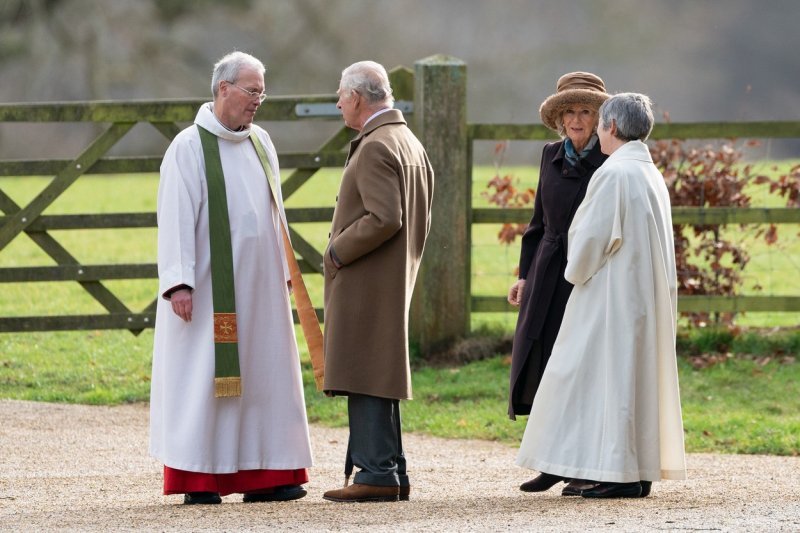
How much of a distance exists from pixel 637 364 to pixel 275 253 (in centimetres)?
153

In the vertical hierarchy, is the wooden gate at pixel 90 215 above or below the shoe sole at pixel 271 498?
above

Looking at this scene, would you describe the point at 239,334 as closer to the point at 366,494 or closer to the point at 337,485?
the point at 366,494

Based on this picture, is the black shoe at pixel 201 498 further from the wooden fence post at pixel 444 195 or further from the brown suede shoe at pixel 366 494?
the wooden fence post at pixel 444 195

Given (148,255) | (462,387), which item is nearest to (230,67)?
(462,387)

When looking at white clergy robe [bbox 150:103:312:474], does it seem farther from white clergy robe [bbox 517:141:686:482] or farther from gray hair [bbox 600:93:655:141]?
gray hair [bbox 600:93:655:141]

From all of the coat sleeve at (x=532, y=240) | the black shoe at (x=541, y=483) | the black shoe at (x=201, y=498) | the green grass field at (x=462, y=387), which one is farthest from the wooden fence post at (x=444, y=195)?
the black shoe at (x=201, y=498)

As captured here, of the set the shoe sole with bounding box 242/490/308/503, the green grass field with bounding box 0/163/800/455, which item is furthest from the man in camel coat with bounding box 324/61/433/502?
the green grass field with bounding box 0/163/800/455

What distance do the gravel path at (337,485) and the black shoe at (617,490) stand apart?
8cm

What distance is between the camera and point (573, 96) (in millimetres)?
5371

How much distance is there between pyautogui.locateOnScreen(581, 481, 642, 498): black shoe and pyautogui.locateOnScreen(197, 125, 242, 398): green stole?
1449 mm

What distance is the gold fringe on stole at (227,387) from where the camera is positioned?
5078mm

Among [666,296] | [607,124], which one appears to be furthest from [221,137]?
[666,296]

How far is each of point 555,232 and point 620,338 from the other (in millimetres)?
722

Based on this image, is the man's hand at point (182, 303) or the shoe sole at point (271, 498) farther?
the shoe sole at point (271, 498)
